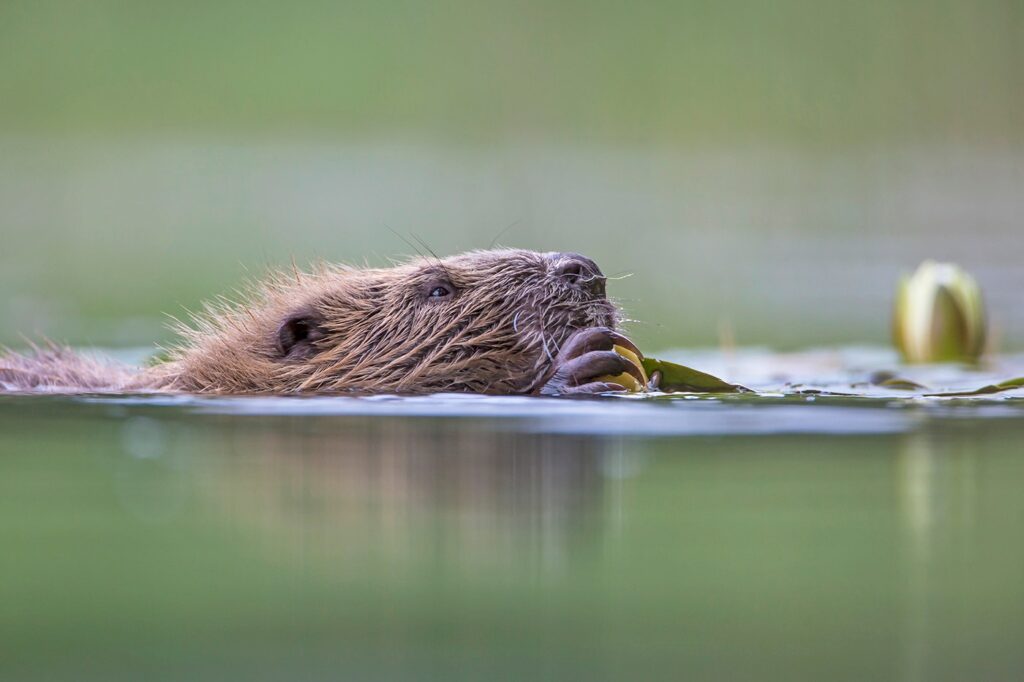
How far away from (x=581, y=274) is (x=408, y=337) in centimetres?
70

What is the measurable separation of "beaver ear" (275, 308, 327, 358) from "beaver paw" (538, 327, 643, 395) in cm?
99

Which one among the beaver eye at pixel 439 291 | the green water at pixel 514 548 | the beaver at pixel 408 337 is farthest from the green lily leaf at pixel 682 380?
the beaver eye at pixel 439 291

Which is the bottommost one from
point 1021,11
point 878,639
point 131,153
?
point 878,639

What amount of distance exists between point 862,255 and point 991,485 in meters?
11.6

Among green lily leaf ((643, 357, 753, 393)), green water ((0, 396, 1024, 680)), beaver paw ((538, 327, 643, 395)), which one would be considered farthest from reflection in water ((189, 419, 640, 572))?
green lily leaf ((643, 357, 753, 393))

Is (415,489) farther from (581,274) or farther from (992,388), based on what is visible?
(992,388)

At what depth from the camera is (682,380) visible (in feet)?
18.3

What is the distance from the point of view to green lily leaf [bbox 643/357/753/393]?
18.2 feet

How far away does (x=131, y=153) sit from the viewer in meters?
19.3

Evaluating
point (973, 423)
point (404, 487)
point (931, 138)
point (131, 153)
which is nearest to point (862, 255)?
point (931, 138)

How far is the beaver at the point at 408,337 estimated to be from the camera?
5.27 metres

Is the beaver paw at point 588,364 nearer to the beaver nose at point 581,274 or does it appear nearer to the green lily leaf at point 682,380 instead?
the beaver nose at point 581,274

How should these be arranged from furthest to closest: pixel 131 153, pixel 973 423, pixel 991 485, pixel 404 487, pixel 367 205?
pixel 131 153
pixel 367 205
pixel 973 423
pixel 991 485
pixel 404 487

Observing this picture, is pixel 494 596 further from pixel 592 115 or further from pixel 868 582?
pixel 592 115
